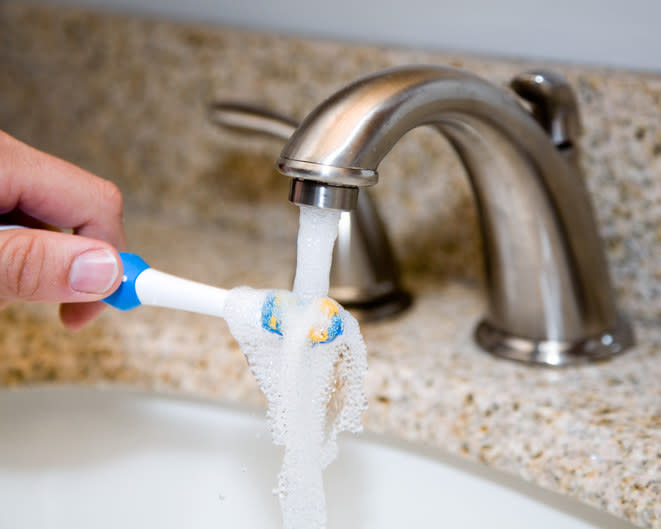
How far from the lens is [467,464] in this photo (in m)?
0.38

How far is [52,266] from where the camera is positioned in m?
0.31

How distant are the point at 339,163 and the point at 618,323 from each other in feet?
0.75

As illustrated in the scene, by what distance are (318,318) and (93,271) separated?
10 centimetres

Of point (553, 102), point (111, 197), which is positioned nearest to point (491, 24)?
point (553, 102)

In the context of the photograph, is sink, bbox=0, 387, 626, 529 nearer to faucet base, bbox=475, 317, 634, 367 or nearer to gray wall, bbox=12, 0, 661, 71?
faucet base, bbox=475, 317, 634, 367

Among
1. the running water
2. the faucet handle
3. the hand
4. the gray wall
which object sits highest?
the gray wall

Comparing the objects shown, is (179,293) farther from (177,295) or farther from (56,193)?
(56,193)

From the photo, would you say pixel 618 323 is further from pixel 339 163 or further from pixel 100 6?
pixel 100 6

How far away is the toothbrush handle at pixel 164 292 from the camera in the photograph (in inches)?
12.6

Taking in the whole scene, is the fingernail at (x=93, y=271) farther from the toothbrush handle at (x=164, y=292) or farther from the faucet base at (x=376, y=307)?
the faucet base at (x=376, y=307)

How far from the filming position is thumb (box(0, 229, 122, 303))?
30cm

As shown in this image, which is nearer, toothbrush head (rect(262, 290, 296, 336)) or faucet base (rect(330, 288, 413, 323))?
toothbrush head (rect(262, 290, 296, 336))

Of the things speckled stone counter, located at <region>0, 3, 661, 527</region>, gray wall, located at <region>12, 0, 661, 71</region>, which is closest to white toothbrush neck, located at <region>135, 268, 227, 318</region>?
speckled stone counter, located at <region>0, 3, 661, 527</region>

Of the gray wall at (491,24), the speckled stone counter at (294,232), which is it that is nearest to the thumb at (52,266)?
the speckled stone counter at (294,232)
